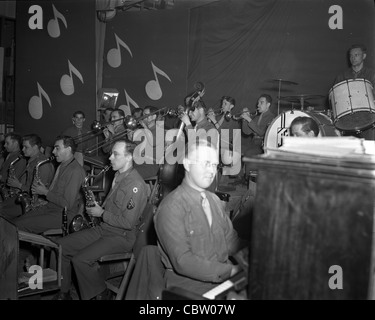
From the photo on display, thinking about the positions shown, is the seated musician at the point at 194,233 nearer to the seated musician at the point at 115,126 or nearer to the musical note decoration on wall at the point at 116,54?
the seated musician at the point at 115,126

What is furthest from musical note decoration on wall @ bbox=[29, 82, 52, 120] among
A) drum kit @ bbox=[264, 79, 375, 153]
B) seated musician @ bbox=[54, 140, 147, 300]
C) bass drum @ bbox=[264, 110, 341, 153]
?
drum kit @ bbox=[264, 79, 375, 153]

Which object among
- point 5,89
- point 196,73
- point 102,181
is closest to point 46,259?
point 102,181

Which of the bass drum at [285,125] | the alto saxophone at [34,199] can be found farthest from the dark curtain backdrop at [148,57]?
the alto saxophone at [34,199]

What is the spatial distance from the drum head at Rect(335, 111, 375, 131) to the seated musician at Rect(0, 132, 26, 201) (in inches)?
207

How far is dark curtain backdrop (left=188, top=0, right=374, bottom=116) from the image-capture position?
8.13 m

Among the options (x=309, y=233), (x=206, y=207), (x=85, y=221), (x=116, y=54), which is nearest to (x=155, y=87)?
(x=116, y=54)

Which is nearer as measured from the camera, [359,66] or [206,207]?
[206,207]

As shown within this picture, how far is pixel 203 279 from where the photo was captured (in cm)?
A: 259

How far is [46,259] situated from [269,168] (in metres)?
4.65

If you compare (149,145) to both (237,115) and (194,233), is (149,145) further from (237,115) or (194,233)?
(194,233)

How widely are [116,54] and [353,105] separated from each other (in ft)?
24.2

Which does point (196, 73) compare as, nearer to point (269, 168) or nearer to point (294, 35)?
point (294, 35)

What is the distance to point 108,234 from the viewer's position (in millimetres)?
4363

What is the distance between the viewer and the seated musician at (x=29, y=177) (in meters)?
6.20
